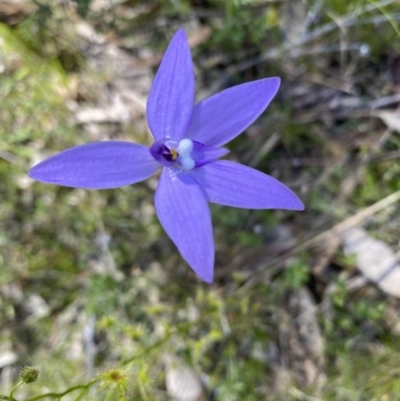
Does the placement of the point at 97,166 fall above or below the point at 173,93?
below

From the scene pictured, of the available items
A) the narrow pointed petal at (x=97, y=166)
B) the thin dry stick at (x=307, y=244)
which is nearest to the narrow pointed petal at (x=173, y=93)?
the narrow pointed petal at (x=97, y=166)

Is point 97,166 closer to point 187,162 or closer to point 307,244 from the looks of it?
point 187,162

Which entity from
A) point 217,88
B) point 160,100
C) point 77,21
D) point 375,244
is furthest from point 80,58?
point 375,244

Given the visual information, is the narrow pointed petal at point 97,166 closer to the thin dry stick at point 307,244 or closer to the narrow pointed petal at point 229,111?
the narrow pointed petal at point 229,111

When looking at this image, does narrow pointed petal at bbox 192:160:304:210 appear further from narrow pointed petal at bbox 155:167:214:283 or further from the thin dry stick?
the thin dry stick

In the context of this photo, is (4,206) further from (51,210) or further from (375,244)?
(375,244)

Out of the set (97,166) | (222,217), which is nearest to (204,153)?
(97,166)
